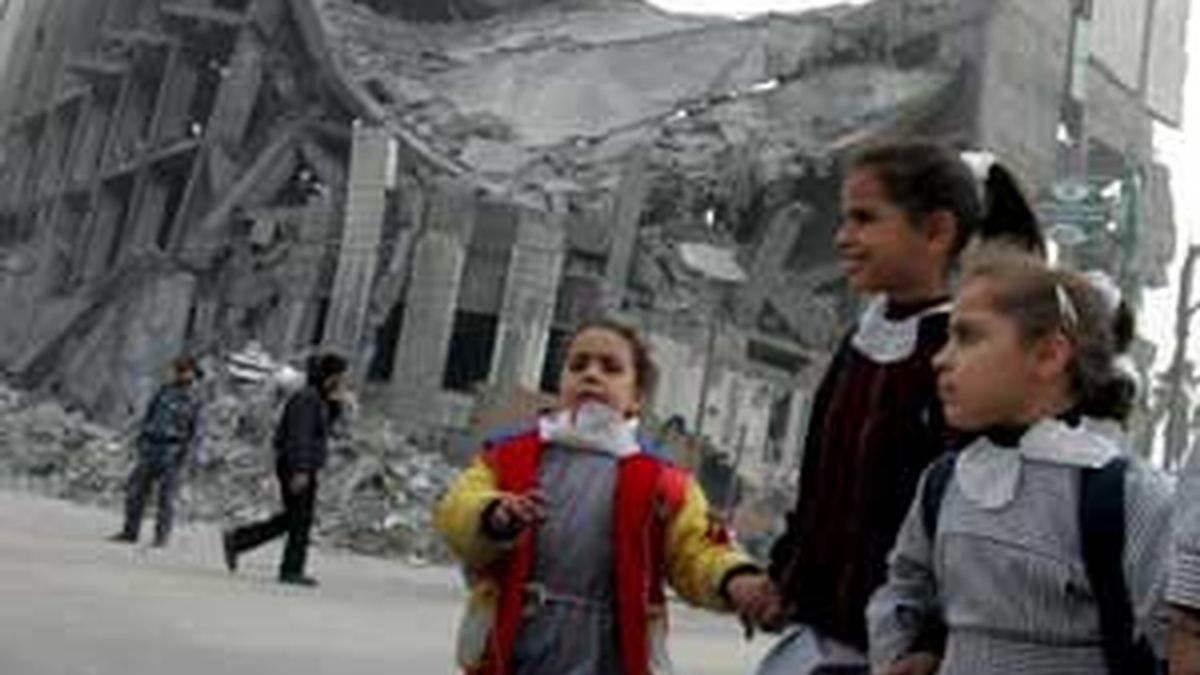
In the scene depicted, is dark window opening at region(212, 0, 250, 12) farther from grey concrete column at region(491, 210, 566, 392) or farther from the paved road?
the paved road

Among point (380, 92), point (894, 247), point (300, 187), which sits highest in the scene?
point (380, 92)

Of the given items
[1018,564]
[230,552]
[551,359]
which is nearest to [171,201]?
[551,359]

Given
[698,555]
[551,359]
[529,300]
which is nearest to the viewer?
[698,555]

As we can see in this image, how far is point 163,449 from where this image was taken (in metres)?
14.3

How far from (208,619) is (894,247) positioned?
6.04 metres

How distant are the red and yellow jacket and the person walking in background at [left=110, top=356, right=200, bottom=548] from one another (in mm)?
10461

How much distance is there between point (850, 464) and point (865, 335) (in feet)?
0.84

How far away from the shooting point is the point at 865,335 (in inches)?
134

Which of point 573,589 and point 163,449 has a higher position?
point 573,589

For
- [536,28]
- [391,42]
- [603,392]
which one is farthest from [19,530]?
[536,28]

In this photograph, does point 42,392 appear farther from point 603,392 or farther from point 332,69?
point 603,392

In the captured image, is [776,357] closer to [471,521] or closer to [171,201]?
[171,201]

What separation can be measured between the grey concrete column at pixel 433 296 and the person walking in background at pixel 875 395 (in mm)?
26421

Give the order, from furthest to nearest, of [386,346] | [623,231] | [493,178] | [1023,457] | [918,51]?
[918,51] < [493,178] < [386,346] < [623,231] < [1023,457]
